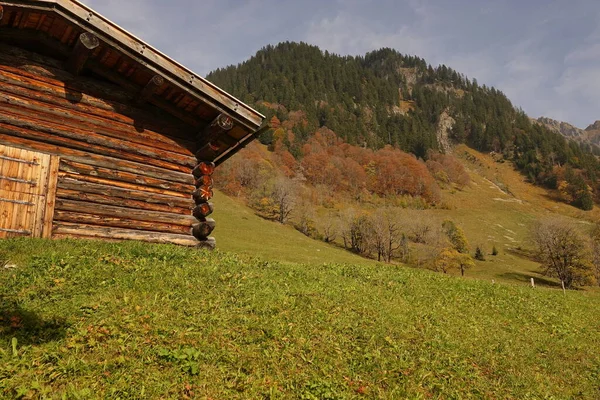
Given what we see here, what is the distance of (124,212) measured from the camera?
1173 centimetres

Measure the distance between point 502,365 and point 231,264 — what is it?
7.28 m

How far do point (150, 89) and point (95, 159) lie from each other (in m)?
2.77

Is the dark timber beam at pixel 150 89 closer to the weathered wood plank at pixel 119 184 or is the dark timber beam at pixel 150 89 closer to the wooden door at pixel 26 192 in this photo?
the weathered wood plank at pixel 119 184

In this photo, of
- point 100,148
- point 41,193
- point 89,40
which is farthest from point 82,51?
point 41,193

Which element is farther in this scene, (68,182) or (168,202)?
(168,202)

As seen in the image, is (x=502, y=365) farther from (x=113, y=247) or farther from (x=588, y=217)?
(x=588, y=217)

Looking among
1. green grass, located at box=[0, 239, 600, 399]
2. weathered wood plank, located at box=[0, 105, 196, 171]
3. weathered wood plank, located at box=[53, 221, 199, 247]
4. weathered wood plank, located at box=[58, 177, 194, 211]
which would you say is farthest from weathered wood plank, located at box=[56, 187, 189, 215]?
green grass, located at box=[0, 239, 600, 399]

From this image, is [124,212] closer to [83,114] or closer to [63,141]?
[63,141]

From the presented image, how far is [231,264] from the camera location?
1107 cm

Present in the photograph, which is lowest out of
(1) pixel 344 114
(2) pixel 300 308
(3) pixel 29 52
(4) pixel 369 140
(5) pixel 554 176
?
(2) pixel 300 308

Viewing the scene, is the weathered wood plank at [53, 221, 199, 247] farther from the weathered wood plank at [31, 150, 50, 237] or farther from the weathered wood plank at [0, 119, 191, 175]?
the weathered wood plank at [0, 119, 191, 175]

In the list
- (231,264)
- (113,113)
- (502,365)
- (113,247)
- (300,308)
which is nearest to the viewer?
(502,365)

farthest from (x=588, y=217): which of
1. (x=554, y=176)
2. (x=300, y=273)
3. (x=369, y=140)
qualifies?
(x=300, y=273)

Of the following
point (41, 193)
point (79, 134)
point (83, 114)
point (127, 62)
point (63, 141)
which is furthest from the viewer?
point (127, 62)
